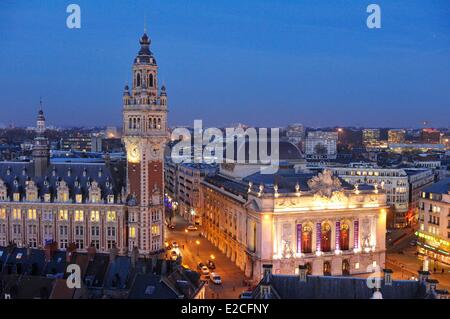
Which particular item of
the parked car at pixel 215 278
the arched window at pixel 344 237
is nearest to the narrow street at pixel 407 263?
the arched window at pixel 344 237

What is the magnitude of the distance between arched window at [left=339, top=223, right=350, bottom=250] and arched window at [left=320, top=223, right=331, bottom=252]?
74.8 inches

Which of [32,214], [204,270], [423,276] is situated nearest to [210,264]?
[204,270]

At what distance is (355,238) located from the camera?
8356cm

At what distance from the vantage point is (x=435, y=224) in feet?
302

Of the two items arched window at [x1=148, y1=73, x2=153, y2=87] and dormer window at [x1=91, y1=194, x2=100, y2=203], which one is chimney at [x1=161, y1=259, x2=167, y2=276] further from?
arched window at [x1=148, y1=73, x2=153, y2=87]

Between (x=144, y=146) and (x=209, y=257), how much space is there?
846 inches

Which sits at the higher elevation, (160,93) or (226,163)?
(160,93)

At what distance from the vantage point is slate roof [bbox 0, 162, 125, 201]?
85.8 metres

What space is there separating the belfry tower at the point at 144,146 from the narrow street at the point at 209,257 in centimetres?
845

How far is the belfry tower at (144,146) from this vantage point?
82.7 meters

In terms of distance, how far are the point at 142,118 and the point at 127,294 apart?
34.4 meters

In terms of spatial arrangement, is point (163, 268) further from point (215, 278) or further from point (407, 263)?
point (407, 263)

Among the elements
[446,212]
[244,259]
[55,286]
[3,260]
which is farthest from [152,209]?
[446,212]

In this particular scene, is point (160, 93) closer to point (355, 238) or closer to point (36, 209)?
point (36, 209)
